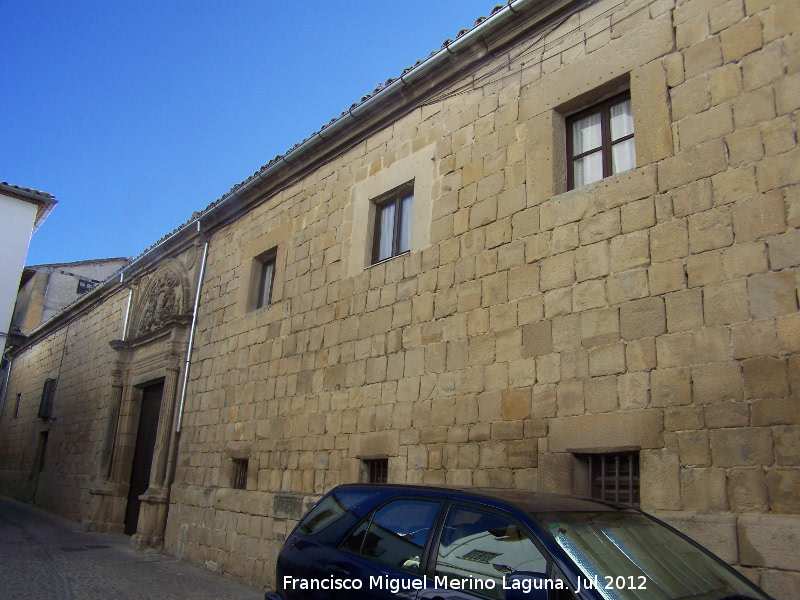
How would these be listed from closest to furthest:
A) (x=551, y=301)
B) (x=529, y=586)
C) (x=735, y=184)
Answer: (x=529, y=586) → (x=735, y=184) → (x=551, y=301)

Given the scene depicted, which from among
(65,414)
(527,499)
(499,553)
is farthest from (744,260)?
(65,414)

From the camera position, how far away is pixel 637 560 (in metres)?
2.88

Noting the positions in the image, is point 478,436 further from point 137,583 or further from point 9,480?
point 9,480

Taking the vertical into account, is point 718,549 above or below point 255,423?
below

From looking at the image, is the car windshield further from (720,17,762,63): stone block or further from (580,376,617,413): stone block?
(720,17,762,63): stone block

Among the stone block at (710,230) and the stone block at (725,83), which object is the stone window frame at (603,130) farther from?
the stone block at (710,230)

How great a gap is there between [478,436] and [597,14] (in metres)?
4.16

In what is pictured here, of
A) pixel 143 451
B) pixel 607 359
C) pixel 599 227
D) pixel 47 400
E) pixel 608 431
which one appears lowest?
pixel 143 451

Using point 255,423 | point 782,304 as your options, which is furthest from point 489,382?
point 255,423

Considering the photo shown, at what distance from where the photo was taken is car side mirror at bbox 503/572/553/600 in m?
2.56

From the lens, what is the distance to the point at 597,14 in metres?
6.18

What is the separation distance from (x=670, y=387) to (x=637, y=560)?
7.23 ft

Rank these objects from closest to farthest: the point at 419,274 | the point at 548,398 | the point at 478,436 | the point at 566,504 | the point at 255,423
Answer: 1. the point at 566,504
2. the point at 548,398
3. the point at 478,436
4. the point at 419,274
5. the point at 255,423

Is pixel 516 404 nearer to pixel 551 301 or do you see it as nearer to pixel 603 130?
pixel 551 301
